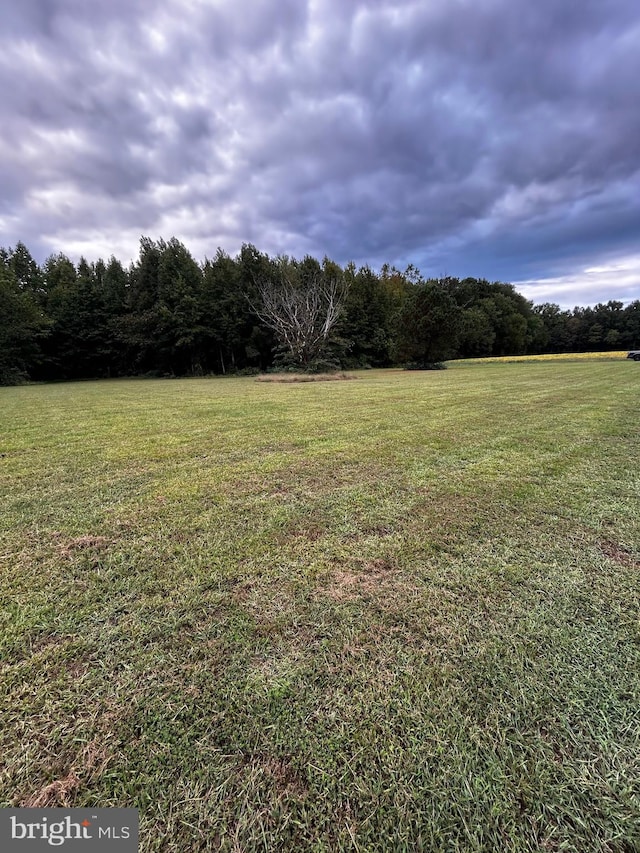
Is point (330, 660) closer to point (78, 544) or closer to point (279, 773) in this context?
point (279, 773)

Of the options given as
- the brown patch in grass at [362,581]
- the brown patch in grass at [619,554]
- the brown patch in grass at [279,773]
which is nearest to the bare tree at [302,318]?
the brown patch in grass at [619,554]

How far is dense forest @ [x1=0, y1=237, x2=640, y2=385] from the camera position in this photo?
2256 cm

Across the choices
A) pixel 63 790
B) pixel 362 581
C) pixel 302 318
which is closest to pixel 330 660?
pixel 362 581

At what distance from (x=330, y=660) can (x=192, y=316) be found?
28.1 m

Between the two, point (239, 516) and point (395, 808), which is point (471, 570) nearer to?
point (395, 808)

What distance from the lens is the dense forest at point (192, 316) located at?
74.0 ft

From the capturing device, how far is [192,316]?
26.0 m

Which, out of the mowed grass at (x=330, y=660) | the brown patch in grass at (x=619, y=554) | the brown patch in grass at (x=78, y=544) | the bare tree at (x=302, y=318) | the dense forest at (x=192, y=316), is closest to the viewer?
the mowed grass at (x=330, y=660)

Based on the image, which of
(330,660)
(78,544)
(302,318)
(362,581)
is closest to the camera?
(330,660)

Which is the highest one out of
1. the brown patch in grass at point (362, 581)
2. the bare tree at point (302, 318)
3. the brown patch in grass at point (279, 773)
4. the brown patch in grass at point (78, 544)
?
the bare tree at point (302, 318)

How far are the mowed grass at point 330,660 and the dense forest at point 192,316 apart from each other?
1838cm

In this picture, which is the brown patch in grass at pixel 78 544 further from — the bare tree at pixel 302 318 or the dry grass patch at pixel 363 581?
the bare tree at pixel 302 318

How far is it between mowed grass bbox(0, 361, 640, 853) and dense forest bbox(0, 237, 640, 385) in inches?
724

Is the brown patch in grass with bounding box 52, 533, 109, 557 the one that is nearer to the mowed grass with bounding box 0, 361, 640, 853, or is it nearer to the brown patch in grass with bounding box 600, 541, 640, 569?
the mowed grass with bounding box 0, 361, 640, 853
